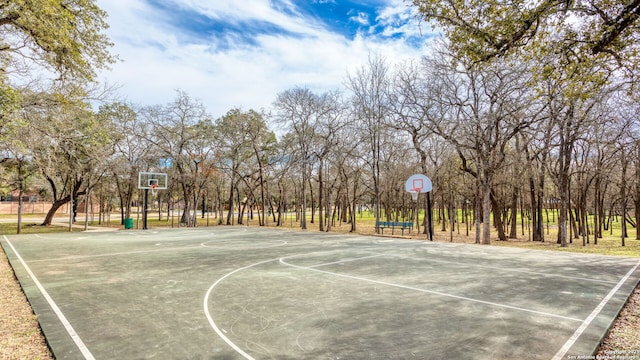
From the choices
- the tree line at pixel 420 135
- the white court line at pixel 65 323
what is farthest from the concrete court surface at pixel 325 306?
the tree line at pixel 420 135

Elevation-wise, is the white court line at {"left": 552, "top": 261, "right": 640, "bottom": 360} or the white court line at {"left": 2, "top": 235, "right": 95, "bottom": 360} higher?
the white court line at {"left": 552, "top": 261, "right": 640, "bottom": 360}

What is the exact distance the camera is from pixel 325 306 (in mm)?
5742

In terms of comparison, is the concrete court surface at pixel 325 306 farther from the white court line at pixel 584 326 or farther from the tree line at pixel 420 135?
the tree line at pixel 420 135

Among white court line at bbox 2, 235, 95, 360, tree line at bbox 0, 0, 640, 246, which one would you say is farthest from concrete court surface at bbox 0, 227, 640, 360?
tree line at bbox 0, 0, 640, 246

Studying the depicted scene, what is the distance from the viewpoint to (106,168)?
85.0ft

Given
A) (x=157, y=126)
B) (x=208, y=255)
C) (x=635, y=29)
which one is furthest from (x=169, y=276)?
(x=157, y=126)

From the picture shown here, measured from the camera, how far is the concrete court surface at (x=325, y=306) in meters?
4.09

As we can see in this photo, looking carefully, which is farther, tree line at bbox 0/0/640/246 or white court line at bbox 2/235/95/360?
tree line at bbox 0/0/640/246

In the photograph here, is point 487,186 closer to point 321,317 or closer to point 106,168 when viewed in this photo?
point 321,317

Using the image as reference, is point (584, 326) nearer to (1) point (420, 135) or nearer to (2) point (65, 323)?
(2) point (65, 323)

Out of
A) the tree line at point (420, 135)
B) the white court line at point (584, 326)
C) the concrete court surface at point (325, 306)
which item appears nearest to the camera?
the white court line at point (584, 326)

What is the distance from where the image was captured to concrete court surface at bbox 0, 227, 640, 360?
4.09m

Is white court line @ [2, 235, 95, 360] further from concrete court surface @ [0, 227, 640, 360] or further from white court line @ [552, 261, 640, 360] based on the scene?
white court line @ [552, 261, 640, 360]

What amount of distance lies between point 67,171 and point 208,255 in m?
18.9
